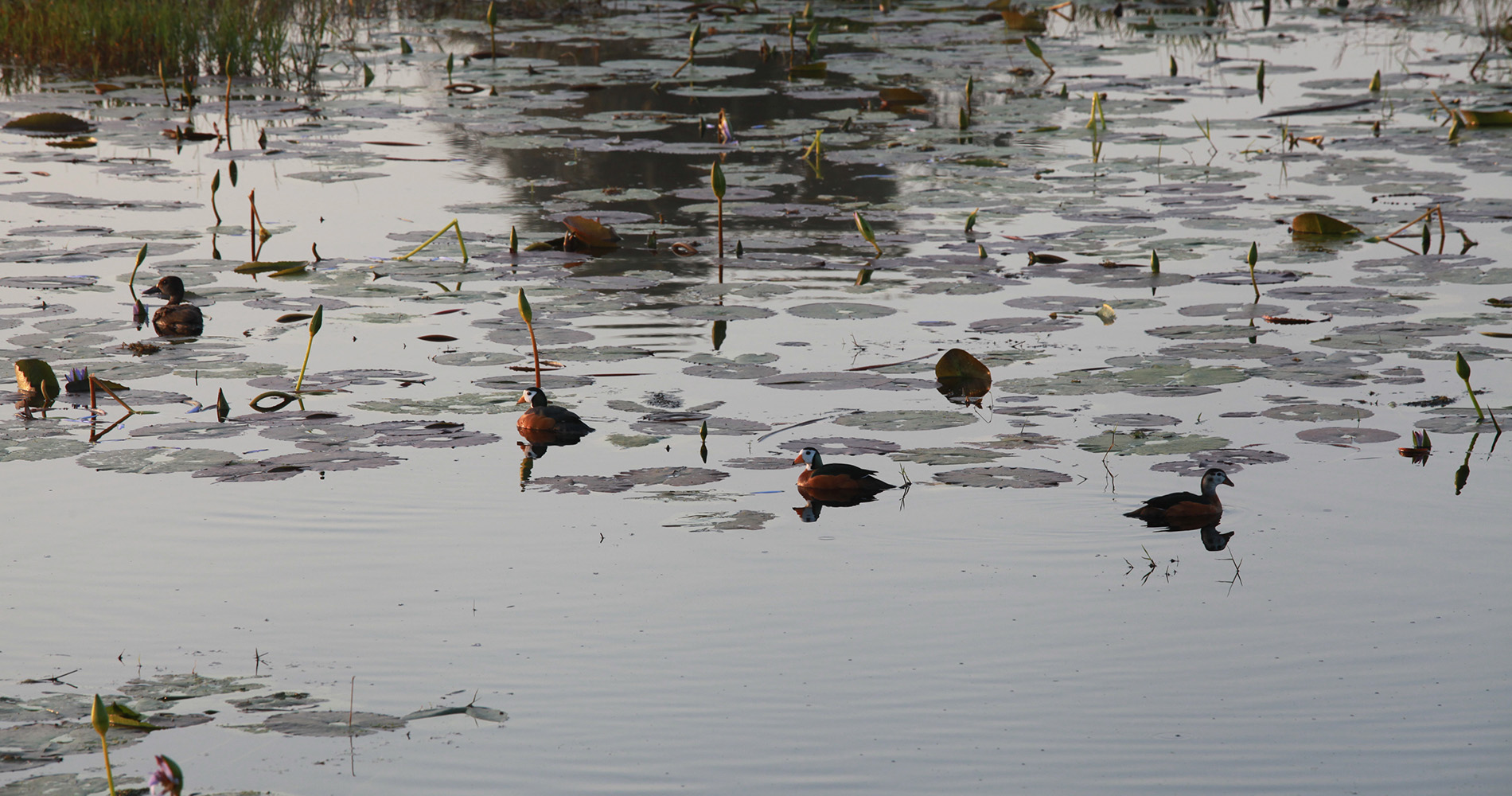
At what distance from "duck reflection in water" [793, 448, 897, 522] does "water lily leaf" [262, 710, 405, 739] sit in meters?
1.59

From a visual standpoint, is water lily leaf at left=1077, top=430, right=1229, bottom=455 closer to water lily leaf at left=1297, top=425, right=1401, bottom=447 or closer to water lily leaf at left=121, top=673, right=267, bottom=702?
water lily leaf at left=1297, top=425, right=1401, bottom=447

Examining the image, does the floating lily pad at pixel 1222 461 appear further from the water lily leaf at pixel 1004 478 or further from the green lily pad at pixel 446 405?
the green lily pad at pixel 446 405

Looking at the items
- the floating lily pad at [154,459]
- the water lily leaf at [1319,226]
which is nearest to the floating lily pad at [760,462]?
the floating lily pad at [154,459]

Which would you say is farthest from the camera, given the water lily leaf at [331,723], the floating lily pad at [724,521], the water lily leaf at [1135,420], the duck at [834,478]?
the water lily leaf at [1135,420]

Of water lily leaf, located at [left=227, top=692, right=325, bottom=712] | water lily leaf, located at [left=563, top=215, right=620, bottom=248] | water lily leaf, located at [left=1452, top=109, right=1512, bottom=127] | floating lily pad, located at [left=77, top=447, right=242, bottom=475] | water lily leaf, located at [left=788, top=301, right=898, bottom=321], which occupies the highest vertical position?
water lily leaf, located at [left=1452, top=109, right=1512, bottom=127]

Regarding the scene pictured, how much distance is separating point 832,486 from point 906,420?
71cm

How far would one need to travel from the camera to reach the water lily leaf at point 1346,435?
5.02m

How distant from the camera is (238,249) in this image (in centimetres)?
779

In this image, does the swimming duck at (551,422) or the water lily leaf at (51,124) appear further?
the water lily leaf at (51,124)

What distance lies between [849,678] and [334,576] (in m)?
1.47

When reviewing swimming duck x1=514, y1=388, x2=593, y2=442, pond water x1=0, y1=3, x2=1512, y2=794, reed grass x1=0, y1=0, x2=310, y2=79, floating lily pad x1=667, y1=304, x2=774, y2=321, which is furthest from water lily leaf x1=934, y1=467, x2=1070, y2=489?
reed grass x1=0, y1=0, x2=310, y2=79

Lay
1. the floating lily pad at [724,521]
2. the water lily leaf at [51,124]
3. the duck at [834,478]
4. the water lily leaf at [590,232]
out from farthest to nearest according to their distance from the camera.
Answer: the water lily leaf at [51,124] < the water lily leaf at [590,232] < the duck at [834,478] < the floating lily pad at [724,521]

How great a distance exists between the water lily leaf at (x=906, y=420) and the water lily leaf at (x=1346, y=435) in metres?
1.10

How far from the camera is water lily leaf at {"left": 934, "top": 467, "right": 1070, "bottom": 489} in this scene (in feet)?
15.3
